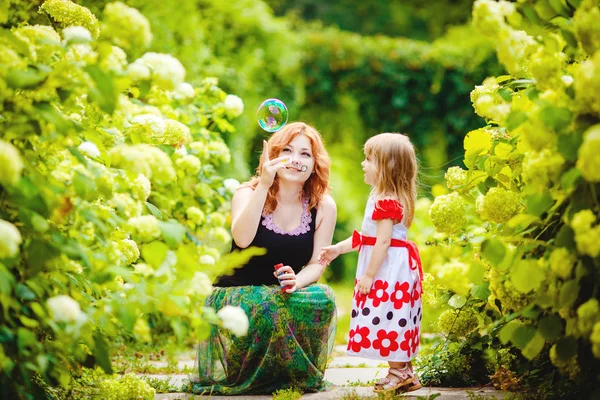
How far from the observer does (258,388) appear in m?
3.33

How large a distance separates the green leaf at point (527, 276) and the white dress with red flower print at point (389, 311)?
988 millimetres

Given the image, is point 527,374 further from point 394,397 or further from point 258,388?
point 258,388

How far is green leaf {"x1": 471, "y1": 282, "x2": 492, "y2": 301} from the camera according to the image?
3.08 meters

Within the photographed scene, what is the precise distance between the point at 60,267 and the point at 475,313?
1.87 m

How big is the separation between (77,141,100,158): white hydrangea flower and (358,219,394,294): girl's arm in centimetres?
130

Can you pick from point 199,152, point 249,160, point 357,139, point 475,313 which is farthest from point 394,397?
point 357,139

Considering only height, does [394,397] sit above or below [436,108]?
below

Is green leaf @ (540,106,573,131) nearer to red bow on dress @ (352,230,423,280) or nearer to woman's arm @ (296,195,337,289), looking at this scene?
red bow on dress @ (352,230,423,280)

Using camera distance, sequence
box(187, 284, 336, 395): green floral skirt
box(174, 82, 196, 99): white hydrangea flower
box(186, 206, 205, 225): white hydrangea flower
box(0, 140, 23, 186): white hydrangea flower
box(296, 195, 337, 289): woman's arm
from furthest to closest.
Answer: box(186, 206, 205, 225): white hydrangea flower < box(174, 82, 196, 99): white hydrangea flower < box(296, 195, 337, 289): woman's arm < box(187, 284, 336, 395): green floral skirt < box(0, 140, 23, 186): white hydrangea flower

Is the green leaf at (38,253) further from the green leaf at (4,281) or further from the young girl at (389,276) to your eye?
the young girl at (389,276)

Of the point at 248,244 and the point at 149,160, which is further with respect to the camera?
the point at 248,244

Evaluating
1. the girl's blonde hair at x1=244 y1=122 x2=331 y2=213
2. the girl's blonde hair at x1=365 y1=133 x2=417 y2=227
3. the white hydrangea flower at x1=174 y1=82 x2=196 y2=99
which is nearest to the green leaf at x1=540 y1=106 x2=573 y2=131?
the girl's blonde hair at x1=365 y1=133 x2=417 y2=227

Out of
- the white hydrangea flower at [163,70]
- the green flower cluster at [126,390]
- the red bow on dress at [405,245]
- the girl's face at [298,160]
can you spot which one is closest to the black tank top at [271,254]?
the girl's face at [298,160]

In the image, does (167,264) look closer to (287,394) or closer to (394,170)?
(287,394)
